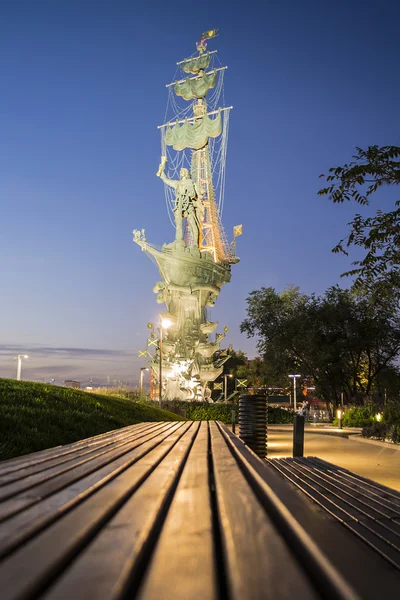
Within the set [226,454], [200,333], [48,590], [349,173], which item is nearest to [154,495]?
[48,590]

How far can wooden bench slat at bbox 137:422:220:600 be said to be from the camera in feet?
3.79

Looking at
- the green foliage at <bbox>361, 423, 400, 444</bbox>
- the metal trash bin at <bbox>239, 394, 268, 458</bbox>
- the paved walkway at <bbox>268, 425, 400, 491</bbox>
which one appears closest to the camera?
the paved walkway at <bbox>268, 425, 400, 491</bbox>

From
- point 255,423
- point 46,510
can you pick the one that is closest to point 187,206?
point 255,423

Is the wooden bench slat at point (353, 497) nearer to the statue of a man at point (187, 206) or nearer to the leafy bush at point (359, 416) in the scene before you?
the leafy bush at point (359, 416)

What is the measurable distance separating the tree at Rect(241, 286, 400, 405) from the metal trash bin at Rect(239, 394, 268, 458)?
23420 mm

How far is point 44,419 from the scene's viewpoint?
8734mm

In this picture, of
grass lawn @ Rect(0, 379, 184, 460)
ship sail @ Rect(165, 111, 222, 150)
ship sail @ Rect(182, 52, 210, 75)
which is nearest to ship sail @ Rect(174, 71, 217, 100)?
ship sail @ Rect(182, 52, 210, 75)

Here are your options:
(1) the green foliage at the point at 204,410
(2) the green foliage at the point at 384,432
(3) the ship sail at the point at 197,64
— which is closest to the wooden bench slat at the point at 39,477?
(2) the green foliage at the point at 384,432

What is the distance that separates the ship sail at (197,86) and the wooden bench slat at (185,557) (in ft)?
185

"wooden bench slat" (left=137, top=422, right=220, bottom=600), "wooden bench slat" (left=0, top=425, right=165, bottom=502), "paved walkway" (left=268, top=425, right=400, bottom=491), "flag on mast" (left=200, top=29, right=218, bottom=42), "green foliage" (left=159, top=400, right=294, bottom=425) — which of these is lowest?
"green foliage" (left=159, top=400, right=294, bottom=425)

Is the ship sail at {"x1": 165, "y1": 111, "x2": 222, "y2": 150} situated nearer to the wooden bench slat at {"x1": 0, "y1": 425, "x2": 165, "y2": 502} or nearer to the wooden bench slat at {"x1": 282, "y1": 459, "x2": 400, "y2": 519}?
the wooden bench slat at {"x1": 282, "y1": 459, "x2": 400, "y2": 519}

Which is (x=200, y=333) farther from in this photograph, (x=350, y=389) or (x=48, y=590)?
(x=48, y=590)

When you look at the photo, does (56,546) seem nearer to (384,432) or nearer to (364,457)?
(364,457)

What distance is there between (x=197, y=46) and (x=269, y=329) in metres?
36.6
